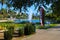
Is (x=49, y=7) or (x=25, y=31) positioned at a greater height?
(x=49, y=7)

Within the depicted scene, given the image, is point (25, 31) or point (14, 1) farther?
point (25, 31)

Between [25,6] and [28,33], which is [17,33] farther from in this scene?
[25,6]

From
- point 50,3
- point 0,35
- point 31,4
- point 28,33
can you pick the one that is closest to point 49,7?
point 50,3

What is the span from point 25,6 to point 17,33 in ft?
44.8

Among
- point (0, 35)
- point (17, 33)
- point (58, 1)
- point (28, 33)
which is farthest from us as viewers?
point (28, 33)

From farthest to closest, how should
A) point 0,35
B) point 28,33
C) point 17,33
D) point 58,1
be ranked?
1. point 28,33
2. point 17,33
3. point 0,35
4. point 58,1

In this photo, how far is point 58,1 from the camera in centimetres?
453

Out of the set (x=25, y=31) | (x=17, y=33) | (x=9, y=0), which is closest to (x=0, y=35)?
(x=17, y=33)

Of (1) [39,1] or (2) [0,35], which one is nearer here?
(1) [39,1]

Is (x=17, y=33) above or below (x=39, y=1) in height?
below

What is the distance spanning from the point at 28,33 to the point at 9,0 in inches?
606

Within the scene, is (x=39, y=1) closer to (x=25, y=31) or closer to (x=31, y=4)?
(x=31, y=4)

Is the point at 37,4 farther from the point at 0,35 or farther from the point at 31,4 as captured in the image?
the point at 0,35

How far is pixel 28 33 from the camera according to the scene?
19938 millimetres
